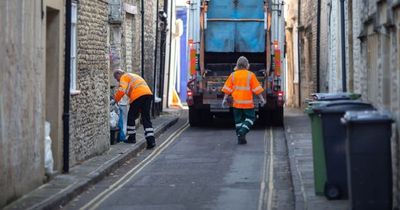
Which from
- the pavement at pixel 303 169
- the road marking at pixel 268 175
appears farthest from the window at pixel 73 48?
the pavement at pixel 303 169

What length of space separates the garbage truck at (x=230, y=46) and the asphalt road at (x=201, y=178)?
2019mm

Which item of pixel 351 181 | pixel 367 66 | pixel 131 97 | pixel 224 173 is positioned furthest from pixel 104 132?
pixel 351 181

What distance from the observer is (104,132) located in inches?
658

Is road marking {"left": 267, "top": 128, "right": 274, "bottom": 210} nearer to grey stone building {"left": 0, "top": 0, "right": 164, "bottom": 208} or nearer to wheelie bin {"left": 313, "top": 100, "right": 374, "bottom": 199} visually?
wheelie bin {"left": 313, "top": 100, "right": 374, "bottom": 199}

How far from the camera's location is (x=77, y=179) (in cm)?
1305

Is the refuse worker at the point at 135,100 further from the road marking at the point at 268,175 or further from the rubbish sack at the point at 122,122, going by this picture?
the road marking at the point at 268,175

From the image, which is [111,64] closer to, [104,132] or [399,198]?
[104,132]

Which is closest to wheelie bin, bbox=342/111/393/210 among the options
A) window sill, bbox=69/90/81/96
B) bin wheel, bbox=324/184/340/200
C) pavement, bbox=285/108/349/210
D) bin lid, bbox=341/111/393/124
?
bin lid, bbox=341/111/393/124

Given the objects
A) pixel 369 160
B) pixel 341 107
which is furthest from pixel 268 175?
pixel 369 160

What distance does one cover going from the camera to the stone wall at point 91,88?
14773mm

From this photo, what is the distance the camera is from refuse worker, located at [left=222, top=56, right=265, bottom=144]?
18766 millimetres

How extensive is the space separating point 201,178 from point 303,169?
5.12 feet

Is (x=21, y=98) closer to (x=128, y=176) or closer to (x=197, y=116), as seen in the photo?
(x=128, y=176)

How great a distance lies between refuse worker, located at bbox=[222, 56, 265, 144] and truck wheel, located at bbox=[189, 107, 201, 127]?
4008mm
